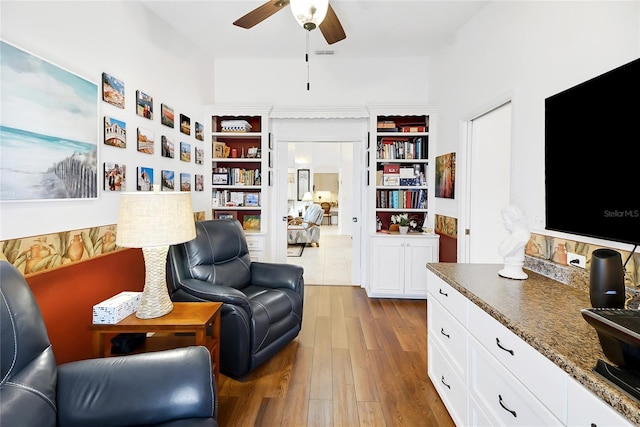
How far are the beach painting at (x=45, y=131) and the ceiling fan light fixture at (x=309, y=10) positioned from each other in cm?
145

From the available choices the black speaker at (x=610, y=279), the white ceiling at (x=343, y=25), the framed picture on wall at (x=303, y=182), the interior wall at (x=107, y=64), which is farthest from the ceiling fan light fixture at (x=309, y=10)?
the framed picture on wall at (x=303, y=182)

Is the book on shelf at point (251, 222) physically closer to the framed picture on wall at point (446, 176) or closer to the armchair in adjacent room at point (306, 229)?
the framed picture on wall at point (446, 176)

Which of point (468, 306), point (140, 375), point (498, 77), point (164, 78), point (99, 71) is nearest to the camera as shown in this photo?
point (140, 375)

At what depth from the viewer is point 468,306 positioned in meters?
1.51

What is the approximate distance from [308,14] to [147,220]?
1527 millimetres

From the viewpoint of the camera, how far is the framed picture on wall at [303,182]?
9242 millimetres

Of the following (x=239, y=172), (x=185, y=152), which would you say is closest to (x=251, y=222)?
(x=239, y=172)

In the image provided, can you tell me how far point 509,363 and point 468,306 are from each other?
36cm

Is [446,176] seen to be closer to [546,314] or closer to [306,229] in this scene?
[546,314]

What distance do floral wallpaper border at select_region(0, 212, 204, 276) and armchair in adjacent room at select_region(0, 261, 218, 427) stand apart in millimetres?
685

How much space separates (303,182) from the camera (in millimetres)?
9359

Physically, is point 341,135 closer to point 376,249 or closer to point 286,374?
point 376,249

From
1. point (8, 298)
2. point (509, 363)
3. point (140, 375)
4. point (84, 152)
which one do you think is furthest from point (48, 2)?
point (509, 363)

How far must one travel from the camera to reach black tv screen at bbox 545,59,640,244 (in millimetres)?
1227
